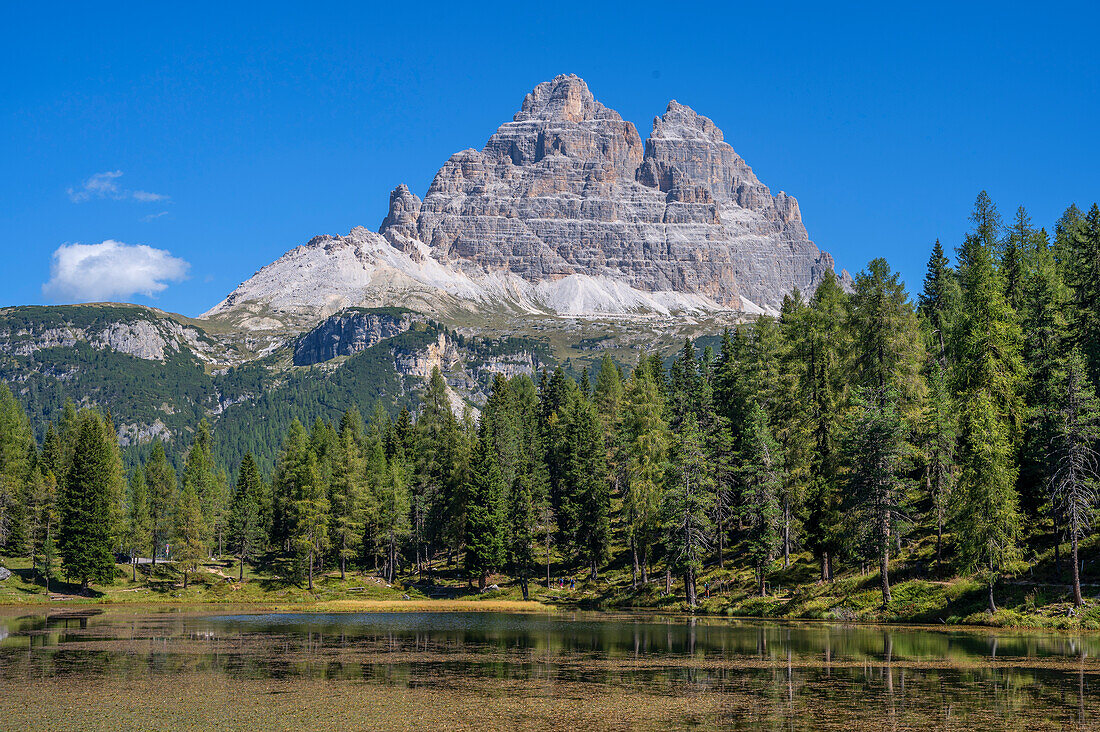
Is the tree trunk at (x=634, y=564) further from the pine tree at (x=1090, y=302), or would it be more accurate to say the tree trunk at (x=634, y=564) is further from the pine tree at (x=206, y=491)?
the pine tree at (x=206, y=491)

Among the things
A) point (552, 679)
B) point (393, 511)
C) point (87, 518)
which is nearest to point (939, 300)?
point (393, 511)

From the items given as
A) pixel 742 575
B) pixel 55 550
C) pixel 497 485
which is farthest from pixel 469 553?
pixel 55 550

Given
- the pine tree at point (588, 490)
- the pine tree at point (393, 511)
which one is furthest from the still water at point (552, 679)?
the pine tree at point (393, 511)

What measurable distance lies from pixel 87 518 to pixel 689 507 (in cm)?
5397

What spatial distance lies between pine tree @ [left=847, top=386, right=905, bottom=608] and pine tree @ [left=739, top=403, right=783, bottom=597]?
23.5 feet

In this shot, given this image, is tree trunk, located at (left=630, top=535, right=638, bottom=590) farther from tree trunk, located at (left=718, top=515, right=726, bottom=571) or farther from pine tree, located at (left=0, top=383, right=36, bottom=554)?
pine tree, located at (left=0, top=383, right=36, bottom=554)

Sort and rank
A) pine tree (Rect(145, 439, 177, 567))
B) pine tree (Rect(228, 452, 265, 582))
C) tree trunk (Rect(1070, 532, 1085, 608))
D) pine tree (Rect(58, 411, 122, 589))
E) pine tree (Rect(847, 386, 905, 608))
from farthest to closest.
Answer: pine tree (Rect(228, 452, 265, 582)), pine tree (Rect(145, 439, 177, 567)), pine tree (Rect(58, 411, 122, 589)), pine tree (Rect(847, 386, 905, 608)), tree trunk (Rect(1070, 532, 1085, 608))

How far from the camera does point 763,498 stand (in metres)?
70.5

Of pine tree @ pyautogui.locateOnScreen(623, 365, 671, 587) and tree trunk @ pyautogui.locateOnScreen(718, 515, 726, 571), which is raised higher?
pine tree @ pyautogui.locateOnScreen(623, 365, 671, 587)

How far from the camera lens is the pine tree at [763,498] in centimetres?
6819

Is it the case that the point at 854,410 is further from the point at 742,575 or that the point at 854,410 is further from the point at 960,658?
the point at 960,658

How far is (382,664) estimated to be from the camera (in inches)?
1533

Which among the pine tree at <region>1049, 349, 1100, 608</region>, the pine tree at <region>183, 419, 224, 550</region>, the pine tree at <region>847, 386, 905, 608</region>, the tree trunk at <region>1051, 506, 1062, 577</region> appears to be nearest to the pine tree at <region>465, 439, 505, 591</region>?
the pine tree at <region>847, 386, 905, 608</region>

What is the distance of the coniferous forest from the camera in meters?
57.7
